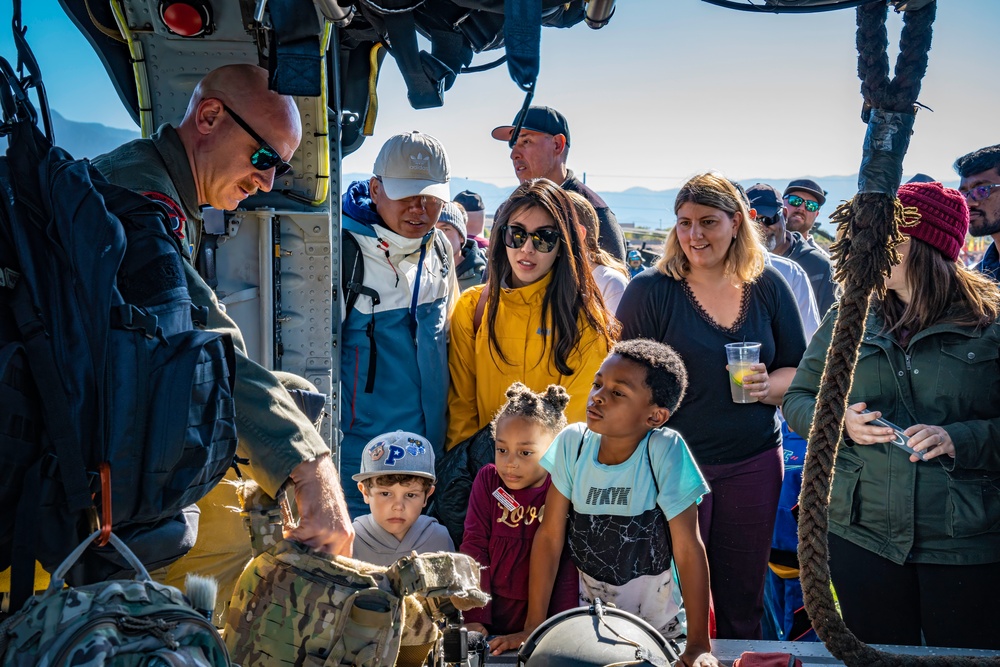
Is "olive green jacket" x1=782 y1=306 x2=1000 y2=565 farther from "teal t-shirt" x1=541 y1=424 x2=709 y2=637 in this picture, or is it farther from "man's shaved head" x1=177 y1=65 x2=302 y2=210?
"man's shaved head" x1=177 y1=65 x2=302 y2=210

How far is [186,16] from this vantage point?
10.8 feet

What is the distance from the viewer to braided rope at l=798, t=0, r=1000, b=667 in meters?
1.59

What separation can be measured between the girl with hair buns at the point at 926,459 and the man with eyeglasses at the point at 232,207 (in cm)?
191

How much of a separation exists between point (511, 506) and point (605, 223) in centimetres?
213

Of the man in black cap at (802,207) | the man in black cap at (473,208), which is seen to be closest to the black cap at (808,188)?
the man in black cap at (802,207)

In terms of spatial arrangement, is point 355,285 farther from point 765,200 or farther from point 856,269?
point 765,200

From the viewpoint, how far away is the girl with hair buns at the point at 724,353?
11.8 feet

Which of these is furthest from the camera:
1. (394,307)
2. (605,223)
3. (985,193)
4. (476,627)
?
(605,223)

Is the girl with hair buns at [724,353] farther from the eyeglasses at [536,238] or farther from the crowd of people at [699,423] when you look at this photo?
the eyeglasses at [536,238]

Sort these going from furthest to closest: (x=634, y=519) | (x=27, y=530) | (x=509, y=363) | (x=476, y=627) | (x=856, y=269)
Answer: (x=509, y=363), (x=476, y=627), (x=634, y=519), (x=27, y=530), (x=856, y=269)

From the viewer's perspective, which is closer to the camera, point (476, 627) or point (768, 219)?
point (476, 627)

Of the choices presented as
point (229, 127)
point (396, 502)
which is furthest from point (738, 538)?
point (229, 127)

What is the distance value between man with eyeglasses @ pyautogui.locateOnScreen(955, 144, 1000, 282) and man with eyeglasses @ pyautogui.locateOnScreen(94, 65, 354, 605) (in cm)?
354

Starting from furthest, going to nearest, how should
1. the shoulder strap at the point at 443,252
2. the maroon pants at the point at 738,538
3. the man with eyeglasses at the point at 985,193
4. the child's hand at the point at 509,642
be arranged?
the man with eyeglasses at the point at 985,193, the shoulder strap at the point at 443,252, the maroon pants at the point at 738,538, the child's hand at the point at 509,642
